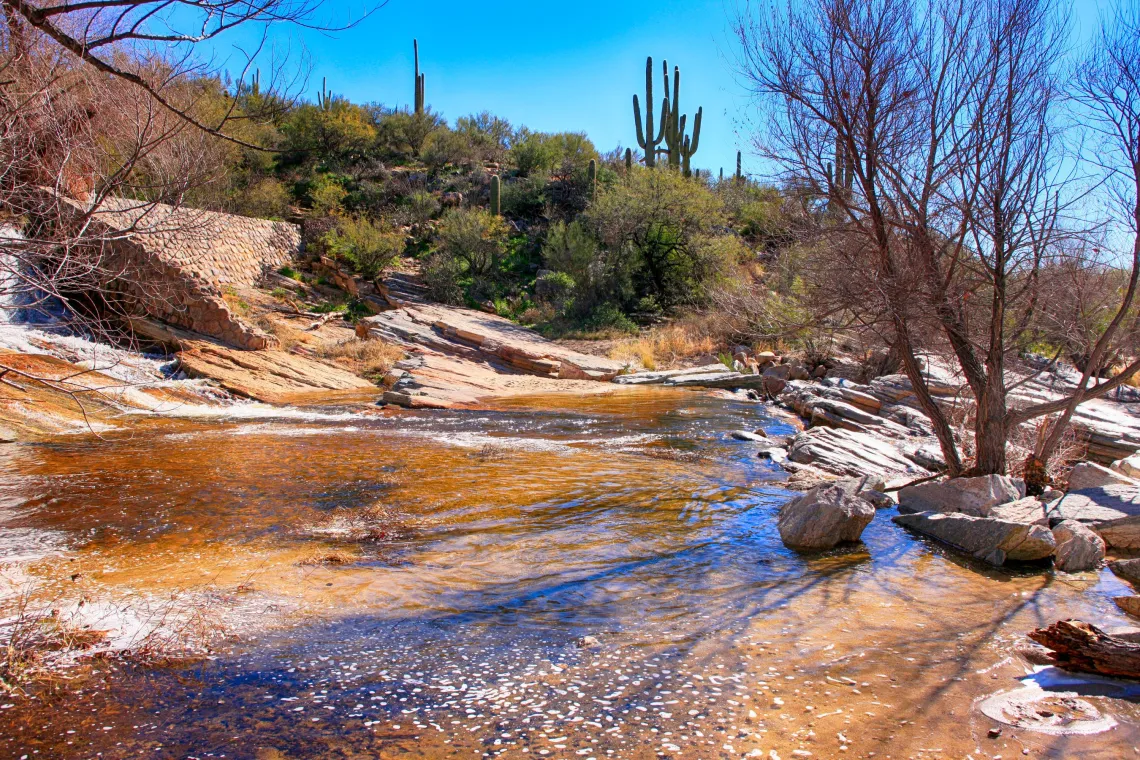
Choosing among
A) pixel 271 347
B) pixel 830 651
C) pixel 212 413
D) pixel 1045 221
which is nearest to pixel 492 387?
pixel 271 347

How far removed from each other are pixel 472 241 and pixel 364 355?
10325 mm

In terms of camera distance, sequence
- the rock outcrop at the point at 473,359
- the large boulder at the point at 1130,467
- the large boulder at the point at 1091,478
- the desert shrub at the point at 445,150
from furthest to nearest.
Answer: the desert shrub at the point at 445,150 < the rock outcrop at the point at 473,359 < the large boulder at the point at 1130,467 < the large boulder at the point at 1091,478

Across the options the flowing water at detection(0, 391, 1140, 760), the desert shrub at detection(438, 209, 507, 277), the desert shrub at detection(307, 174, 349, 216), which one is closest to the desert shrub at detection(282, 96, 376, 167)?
the desert shrub at detection(307, 174, 349, 216)

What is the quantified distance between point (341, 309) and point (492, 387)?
25.4 feet

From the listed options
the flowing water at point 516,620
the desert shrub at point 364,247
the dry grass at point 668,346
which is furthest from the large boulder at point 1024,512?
the desert shrub at point 364,247

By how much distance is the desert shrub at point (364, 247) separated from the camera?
24.9 m

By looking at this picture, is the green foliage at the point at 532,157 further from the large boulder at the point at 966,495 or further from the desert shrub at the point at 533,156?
the large boulder at the point at 966,495

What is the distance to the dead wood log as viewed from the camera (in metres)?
3.66

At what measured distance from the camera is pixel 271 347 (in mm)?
17125

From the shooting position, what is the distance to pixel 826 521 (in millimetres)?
6125

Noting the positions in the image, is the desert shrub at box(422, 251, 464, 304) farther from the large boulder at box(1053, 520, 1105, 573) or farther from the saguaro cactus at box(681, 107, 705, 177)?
the large boulder at box(1053, 520, 1105, 573)

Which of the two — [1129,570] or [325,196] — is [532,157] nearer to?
[325,196]

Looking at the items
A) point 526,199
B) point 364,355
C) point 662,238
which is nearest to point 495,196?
point 526,199

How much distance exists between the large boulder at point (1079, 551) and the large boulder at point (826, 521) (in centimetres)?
135
